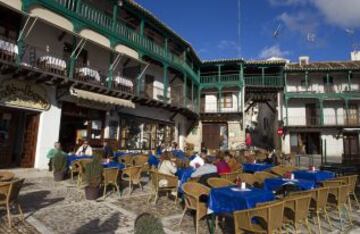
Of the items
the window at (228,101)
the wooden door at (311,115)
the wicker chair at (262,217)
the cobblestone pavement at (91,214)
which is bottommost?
the cobblestone pavement at (91,214)

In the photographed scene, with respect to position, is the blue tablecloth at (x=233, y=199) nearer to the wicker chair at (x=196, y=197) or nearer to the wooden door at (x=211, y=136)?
the wicker chair at (x=196, y=197)

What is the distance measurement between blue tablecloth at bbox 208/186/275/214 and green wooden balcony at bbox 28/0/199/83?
11.2 m

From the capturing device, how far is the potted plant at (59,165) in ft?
34.3

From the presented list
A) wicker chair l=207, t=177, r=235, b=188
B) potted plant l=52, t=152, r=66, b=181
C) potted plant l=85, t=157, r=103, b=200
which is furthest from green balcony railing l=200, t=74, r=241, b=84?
wicker chair l=207, t=177, r=235, b=188

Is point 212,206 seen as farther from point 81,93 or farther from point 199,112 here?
point 199,112

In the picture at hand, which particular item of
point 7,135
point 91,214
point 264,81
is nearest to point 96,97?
point 7,135

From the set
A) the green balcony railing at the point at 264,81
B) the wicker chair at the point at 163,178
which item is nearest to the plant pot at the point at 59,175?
the wicker chair at the point at 163,178

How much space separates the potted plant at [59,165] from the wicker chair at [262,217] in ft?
25.4

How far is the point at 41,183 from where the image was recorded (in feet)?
33.3

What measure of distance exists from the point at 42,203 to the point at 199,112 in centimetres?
2214

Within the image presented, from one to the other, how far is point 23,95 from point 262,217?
38.9 feet

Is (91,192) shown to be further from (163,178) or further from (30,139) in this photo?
(30,139)

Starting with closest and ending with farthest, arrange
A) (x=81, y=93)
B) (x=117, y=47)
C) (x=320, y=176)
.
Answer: (x=320, y=176)
(x=81, y=93)
(x=117, y=47)

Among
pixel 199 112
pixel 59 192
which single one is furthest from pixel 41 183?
pixel 199 112
